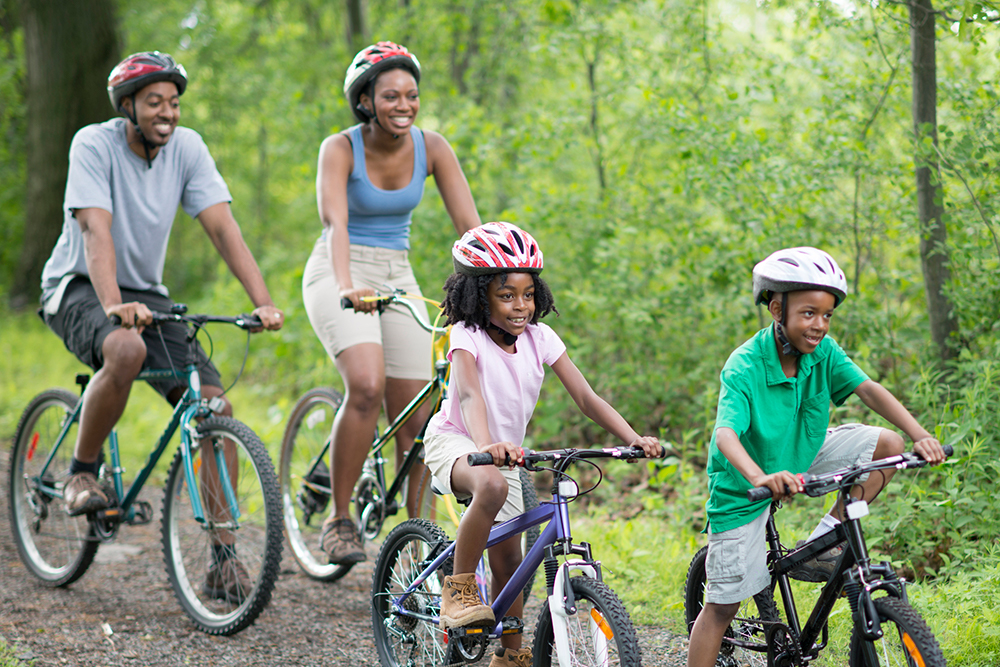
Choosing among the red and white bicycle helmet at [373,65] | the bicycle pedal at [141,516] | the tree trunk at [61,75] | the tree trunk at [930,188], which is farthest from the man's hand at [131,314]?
the tree trunk at [61,75]

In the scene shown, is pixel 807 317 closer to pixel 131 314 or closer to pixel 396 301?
pixel 396 301

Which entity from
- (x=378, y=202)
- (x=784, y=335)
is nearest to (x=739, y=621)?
(x=784, y=335)

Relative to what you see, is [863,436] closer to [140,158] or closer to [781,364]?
[781,364]

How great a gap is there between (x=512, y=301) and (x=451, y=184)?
1577mm

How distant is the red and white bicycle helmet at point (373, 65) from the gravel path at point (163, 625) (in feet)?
8.29

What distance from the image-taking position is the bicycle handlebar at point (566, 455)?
100 inches

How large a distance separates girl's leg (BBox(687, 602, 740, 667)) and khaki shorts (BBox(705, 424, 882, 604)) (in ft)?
0.14

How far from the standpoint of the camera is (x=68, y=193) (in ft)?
13.6

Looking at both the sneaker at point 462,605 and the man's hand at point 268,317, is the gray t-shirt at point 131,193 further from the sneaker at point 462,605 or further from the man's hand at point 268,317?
the sneaker at point 462,605

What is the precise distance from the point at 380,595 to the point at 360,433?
3.04ft


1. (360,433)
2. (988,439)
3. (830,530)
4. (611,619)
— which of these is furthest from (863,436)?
(360,433)

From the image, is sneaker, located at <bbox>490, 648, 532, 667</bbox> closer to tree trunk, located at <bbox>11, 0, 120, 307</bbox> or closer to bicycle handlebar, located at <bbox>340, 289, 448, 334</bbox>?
bicycle handlebar, located at <bbox>340, 289, 448, 334</bbox>

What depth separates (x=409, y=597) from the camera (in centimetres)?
338

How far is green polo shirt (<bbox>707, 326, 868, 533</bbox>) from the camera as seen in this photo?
2779 mm
